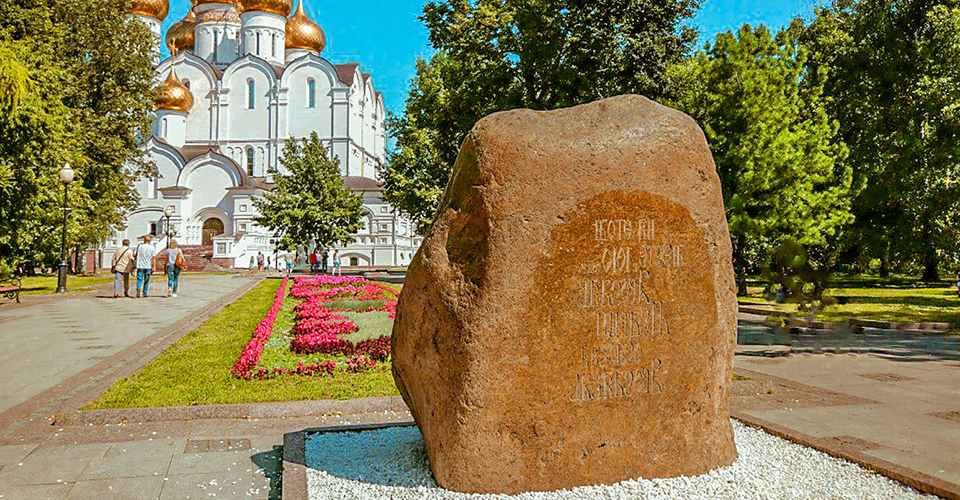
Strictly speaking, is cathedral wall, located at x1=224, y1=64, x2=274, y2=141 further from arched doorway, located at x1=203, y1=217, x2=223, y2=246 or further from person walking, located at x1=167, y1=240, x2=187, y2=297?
person walking, located at x1=167, y1=240, x2=187, y2=297

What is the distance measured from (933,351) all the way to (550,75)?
52.4 feet

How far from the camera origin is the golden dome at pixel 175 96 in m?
64.0

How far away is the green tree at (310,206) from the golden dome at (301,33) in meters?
30.8

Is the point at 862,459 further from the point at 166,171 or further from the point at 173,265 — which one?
the point at 166,171

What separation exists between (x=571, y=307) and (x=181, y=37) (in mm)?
76292

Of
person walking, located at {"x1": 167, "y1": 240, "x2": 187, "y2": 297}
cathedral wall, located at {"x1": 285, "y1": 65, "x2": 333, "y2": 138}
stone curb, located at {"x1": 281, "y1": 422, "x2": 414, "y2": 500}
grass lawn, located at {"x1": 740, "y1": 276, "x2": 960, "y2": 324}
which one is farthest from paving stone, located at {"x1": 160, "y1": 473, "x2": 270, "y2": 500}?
cathedral wall, located at {"x1": 285, "y1": 65, "x2": 333, "y2": 138}

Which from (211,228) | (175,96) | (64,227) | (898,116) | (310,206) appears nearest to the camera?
(64,227)

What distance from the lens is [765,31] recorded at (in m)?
23.3

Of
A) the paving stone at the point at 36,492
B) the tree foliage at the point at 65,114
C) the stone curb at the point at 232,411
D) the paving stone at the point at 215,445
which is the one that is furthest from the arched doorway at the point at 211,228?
the paving stone at the point at 36,492

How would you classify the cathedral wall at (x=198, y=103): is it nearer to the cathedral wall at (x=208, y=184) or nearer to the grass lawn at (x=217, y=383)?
the cathedral wall at (x=208, y=184)

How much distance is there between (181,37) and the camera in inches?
2815

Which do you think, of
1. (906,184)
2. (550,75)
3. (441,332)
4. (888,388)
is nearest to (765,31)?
(550,75)

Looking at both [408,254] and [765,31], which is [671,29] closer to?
[765,31]

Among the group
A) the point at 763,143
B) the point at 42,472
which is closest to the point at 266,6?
the point at 763,143
